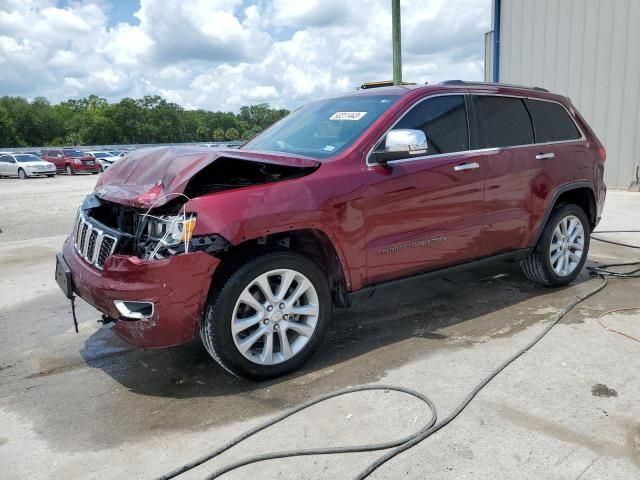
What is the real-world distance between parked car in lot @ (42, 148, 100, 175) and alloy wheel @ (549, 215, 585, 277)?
35.4 metres

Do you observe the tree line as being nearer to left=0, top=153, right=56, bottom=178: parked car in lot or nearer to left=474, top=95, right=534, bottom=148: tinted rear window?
left=0, top=153, right=56, bottom=178: parked car in lot

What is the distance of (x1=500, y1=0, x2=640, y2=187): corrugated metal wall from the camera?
1241 centimetres

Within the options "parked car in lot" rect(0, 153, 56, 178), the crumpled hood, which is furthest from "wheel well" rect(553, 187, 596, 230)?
"parked car in lot" rect(0, 153, 56, 178)

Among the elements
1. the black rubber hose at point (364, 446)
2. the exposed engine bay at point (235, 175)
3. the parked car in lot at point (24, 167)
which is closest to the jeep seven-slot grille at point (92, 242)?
the exposed engine bay at point (235, 175)

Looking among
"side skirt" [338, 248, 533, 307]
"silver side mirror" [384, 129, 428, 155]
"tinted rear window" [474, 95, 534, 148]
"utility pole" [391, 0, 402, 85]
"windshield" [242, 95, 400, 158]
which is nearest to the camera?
"silver side mirror" [384, 129, 428, 155]

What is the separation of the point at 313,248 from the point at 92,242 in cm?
144

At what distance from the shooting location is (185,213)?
3184 millimetres

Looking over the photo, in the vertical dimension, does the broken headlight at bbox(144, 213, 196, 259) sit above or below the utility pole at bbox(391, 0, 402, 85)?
below

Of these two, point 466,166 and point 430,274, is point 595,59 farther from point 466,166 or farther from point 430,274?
point 430,274

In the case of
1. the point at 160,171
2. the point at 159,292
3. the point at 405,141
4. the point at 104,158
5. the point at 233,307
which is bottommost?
the point at 104,158

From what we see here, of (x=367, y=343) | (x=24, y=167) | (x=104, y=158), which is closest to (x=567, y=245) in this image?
(x=367, y=343)

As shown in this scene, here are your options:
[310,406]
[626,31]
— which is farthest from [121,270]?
[626,31]

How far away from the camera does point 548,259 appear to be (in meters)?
5.16

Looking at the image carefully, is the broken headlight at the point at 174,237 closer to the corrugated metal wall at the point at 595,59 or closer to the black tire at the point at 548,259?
the black tire at the point at 548,259
